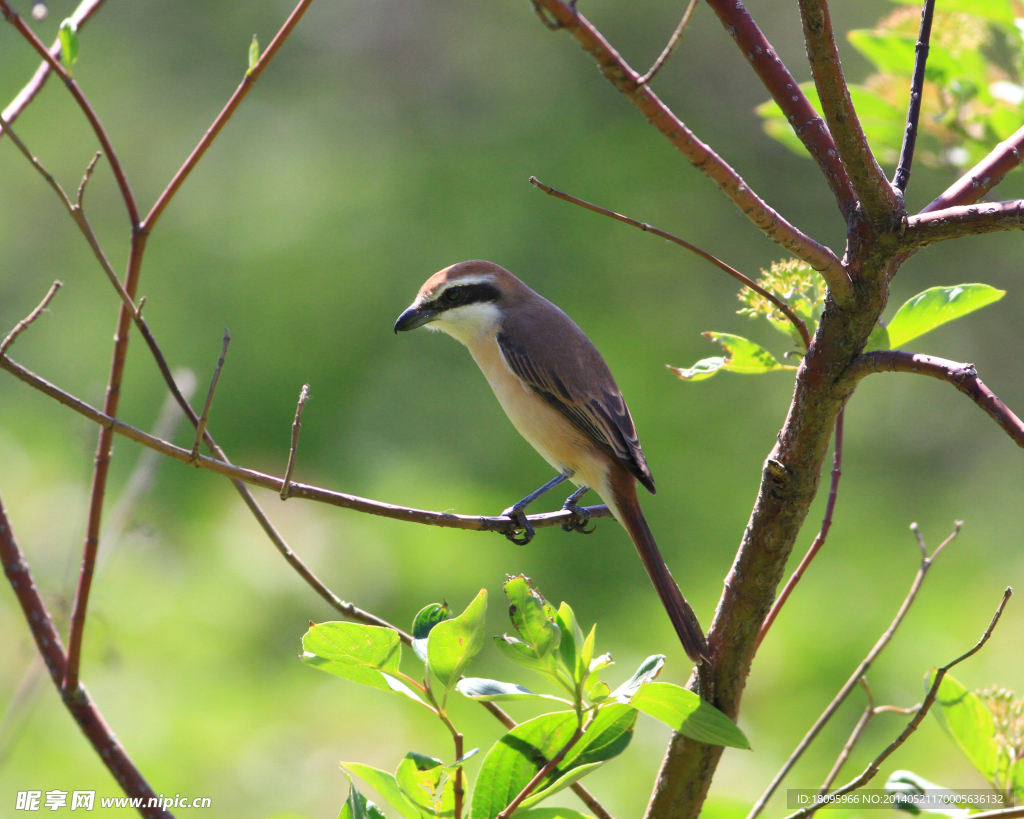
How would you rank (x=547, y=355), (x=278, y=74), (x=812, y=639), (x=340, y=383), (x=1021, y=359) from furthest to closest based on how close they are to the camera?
(x=278, y=74) < (x=1021, y=359) < (x=340, y=383) < (x=812, y=639) < (x=547, y=355)

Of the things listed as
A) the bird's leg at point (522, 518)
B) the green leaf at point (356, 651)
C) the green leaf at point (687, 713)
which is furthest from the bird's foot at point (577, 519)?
the green leaf at point (356, 651)

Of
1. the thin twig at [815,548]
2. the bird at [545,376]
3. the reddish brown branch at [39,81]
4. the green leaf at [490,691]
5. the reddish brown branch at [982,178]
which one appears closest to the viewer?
the green leaf at [490,691]

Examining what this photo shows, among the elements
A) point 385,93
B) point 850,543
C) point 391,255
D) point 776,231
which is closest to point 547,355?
point 776,231

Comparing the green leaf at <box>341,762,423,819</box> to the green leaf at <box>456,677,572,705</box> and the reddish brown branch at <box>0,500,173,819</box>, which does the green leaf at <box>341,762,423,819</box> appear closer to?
the green leaf at <box>456,677,572,705</box>

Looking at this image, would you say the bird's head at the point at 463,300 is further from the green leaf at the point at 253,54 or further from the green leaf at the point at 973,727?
the green leaf at the point at 973,727

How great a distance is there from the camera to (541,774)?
1.25m

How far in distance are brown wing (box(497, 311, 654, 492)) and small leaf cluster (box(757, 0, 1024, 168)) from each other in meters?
1.08

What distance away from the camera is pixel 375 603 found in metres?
5.05

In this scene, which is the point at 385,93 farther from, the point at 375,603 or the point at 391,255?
the point at 375,603

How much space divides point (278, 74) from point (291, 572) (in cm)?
594

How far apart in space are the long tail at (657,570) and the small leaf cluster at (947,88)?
1.11 meters

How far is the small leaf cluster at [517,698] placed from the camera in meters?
1.22

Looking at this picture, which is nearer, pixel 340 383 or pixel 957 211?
pixel 957 211

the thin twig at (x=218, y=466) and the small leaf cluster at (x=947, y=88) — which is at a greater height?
the small leaf cluster at (x=947, y=88)
